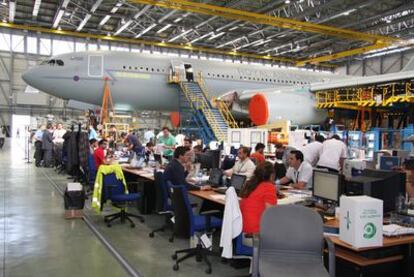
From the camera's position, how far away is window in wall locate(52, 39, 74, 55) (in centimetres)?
2927

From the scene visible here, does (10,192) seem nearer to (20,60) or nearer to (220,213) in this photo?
(220,213)

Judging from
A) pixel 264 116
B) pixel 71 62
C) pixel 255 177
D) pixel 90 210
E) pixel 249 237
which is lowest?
pixel 90 210

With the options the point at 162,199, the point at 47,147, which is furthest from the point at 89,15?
the point at 162,199

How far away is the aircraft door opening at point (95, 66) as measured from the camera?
50.9 feet

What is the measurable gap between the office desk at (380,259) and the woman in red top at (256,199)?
0.81 m

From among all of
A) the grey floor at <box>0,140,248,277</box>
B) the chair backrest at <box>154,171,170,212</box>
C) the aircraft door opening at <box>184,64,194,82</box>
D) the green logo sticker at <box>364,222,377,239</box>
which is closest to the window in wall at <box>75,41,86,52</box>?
the aircraft door opening at <box>184,64,194,82</box>

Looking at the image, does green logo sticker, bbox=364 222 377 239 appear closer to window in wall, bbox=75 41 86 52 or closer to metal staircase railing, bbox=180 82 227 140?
metal staircase railing, bbox=180 82 227 140

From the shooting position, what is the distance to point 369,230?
10.6ft

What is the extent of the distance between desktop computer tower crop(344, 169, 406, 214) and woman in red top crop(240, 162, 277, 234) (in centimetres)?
78

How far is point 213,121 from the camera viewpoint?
52.6 feet

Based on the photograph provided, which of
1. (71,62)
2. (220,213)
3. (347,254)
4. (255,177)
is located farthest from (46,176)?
(347,254)

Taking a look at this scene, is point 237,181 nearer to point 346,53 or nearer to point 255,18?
point 255,18

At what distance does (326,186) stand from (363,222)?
4.31 ft

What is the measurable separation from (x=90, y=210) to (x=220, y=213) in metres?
3.85
